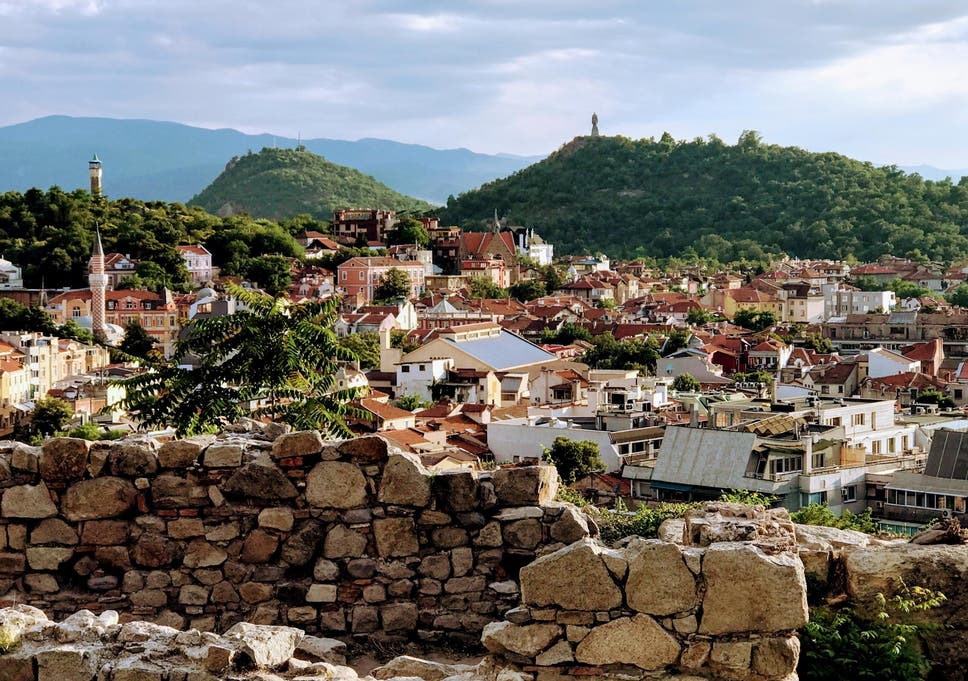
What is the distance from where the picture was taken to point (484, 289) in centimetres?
8444

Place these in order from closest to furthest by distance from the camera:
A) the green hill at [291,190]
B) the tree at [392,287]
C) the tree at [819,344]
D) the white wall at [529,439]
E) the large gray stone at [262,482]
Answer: the large gray stone at [262,482], the white wall at [529,439], the tree at [819,344], the tree at [392,287], the green hill at [291,190]

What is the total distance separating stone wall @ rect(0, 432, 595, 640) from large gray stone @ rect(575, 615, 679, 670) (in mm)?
1430

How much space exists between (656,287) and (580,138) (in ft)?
238

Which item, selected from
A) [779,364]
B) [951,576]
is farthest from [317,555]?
[779,364]

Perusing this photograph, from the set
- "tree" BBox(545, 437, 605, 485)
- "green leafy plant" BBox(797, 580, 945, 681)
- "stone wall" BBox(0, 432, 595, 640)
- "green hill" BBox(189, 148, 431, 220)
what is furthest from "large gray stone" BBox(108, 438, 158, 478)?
"green hill" BBox(189, 148, 431, 220)

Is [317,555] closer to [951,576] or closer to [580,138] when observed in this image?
[951,576]

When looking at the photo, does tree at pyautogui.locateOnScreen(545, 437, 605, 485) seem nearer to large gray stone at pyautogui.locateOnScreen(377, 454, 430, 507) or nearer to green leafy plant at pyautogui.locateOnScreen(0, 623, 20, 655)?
large gray stone at pyautogui.locateOnScreen(377, 454, 430, 507)

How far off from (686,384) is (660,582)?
3862 centimetres

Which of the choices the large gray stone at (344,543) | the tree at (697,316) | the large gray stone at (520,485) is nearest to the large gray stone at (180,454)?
the large gray stone at (344,543)

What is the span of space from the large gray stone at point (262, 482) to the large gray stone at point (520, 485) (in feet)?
3.15

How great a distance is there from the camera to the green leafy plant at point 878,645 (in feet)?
17.1

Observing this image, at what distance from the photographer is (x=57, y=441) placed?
6258mm

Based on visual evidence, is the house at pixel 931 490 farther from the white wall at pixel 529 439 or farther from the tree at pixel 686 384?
the tree at pixel 686 384

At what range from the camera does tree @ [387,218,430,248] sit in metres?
97.1
